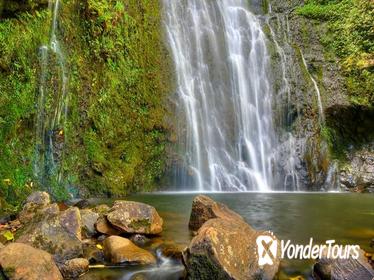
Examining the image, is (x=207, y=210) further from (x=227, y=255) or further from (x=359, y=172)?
(x=359, y=172)

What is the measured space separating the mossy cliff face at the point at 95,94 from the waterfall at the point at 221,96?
0.90 metres

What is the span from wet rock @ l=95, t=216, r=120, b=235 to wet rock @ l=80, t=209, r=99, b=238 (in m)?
0.08

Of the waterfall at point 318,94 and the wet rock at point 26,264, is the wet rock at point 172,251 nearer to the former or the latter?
the wet rock at point 26,264

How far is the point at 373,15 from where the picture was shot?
1711cm

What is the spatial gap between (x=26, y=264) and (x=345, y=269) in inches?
137

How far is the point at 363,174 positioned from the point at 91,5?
10.8 m

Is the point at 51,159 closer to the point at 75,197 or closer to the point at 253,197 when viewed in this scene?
the point at 75,197

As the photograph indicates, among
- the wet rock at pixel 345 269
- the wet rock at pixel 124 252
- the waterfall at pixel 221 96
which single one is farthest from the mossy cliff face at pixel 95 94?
the wet rock at pixel 345 269

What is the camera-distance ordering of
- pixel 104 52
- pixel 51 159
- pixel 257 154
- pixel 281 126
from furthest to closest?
pixel 281 126
pixel 257 154
pixel 104 52
pixel 51 159

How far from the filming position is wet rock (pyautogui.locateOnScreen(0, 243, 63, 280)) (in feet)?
15.1

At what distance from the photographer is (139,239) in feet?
21.7

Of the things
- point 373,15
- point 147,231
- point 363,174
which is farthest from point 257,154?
point 147,231

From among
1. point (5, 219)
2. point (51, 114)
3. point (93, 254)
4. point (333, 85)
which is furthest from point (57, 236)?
point (333, 85)

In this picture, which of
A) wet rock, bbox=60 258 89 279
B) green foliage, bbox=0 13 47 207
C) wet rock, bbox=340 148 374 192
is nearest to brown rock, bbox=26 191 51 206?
green foliage, bbox=0 13 47 207
